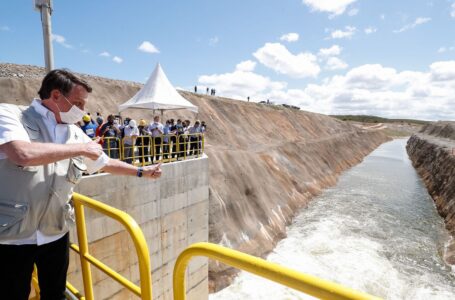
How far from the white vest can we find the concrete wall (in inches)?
201

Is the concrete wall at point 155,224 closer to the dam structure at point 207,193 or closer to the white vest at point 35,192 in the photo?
the dam structure at point 207,193

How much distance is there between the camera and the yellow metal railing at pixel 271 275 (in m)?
1.57

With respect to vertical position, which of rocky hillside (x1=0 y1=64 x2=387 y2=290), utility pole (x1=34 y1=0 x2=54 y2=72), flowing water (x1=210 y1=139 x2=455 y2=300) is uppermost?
utility pole (x1=34 y1=0 x2=54 y2=72)

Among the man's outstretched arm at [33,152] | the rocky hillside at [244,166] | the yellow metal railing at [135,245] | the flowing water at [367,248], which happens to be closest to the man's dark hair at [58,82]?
the man's outstretched arm at [33,152]

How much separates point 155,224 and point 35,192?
7529mm

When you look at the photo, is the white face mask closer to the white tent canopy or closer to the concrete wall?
the concrete wall

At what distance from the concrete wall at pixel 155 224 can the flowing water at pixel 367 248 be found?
424cm

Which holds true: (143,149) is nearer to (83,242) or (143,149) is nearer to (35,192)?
(83,242)

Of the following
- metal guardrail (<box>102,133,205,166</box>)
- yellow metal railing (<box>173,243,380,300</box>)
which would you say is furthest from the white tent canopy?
yellow metal railing (<box>173,243,380,300</box>)

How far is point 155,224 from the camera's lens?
9.55 m

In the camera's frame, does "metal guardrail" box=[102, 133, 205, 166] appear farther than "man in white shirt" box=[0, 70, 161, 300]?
Yes

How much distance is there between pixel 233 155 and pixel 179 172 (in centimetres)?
1253

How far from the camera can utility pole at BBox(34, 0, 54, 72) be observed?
7176 mm

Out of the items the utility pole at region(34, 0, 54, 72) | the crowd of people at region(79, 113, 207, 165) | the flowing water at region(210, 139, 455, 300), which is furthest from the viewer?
the flowing water at region(210, 139, 455, 300)
